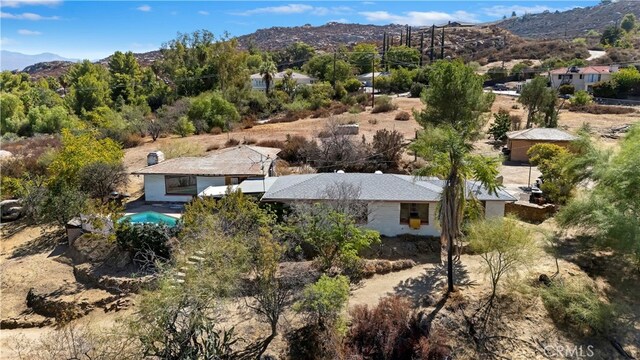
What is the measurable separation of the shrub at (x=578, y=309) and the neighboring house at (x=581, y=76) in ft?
224

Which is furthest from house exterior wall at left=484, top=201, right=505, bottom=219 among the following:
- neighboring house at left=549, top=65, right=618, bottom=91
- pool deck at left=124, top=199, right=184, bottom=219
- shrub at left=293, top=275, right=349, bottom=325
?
neighboring house at left=549, top=65, right=618, bottom=91

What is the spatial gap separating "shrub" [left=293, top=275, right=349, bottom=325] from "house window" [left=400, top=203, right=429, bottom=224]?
759cm

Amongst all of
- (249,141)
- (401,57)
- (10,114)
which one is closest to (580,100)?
(249,141)

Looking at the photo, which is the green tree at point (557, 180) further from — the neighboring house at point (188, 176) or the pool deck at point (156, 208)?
the pool deck at point (156, 208)

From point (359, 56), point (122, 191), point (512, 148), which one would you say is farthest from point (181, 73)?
point (512, 148)

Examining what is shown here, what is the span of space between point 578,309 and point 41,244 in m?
24.8

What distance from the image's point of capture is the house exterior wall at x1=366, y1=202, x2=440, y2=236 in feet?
75.7

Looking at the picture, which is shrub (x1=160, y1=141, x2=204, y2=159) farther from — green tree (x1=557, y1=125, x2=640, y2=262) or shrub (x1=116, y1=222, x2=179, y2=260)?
green tree (x1=557, y1=125, x2=640, y2=262)

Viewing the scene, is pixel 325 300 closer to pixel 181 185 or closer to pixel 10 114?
pixel 181 185

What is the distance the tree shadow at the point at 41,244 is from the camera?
24141mm

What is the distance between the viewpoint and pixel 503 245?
18.1m

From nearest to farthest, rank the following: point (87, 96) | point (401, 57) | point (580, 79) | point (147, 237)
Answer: point (147, 237)
point (87, 96)
point (580, 79)
point (401, 57)

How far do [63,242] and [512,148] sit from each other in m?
31.7

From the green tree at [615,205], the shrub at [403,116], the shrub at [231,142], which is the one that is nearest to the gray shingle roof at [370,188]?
the green tree at [615,205]
